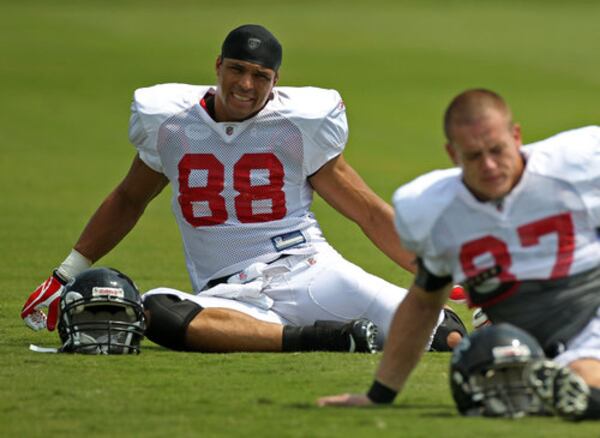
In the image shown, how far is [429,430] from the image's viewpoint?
573 centimetres

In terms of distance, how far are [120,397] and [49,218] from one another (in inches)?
377

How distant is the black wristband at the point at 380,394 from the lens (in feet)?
20.5

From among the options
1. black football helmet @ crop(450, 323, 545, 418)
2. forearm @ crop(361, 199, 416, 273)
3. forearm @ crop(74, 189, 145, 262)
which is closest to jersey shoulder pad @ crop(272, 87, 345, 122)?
forearm @ crop(361, 199, 416, 273)

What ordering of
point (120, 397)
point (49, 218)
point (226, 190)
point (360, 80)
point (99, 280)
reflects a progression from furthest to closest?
point (360, 80) → point (49, 218) → point (226, 190) → point (99, 280) → point (120, 397)

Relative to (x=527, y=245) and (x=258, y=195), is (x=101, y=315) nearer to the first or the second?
(x=258, y=195)

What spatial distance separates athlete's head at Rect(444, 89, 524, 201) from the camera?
593cm

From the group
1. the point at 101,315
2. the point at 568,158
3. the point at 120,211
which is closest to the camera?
the point at 568,158

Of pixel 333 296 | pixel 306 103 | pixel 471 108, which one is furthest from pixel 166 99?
pixel 471 108

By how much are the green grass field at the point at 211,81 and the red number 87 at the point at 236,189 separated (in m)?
0.85

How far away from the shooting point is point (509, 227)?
6184mm

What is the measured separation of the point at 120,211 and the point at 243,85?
44.6 inches

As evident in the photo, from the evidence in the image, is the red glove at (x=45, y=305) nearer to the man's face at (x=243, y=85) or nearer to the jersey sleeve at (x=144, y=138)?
the jersey sleeve at (x=144, y=138)

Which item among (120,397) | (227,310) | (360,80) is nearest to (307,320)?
(227,310)

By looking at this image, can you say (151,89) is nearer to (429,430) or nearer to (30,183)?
(429,430)
